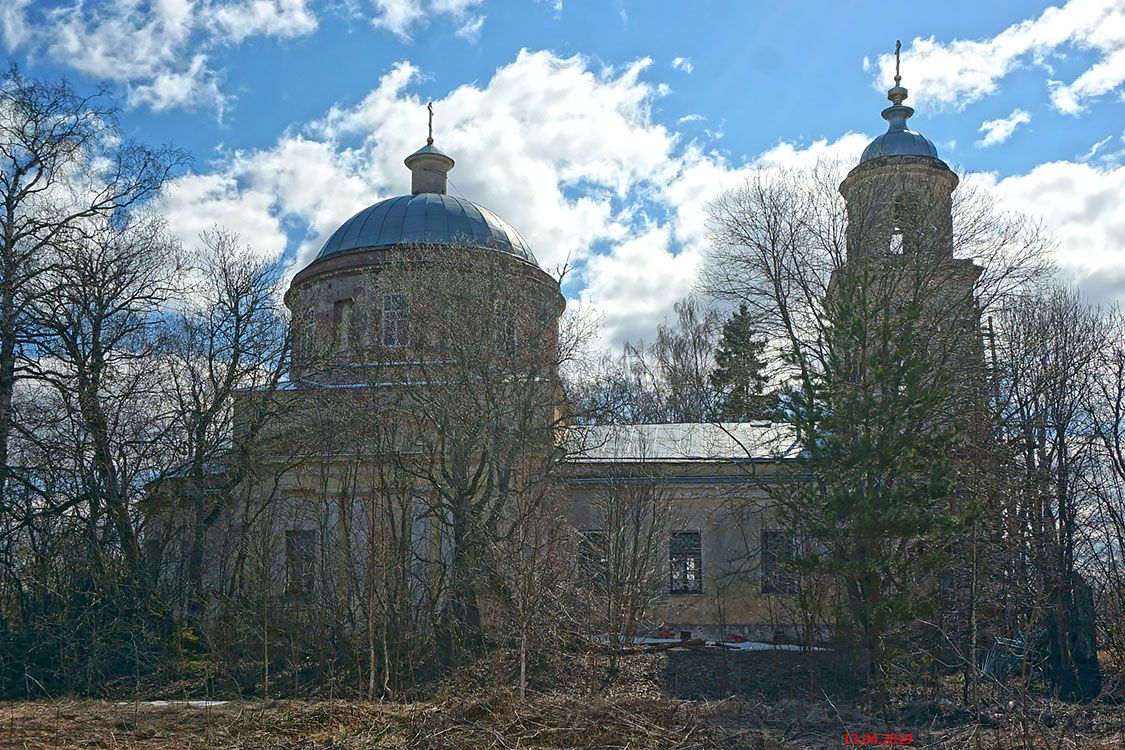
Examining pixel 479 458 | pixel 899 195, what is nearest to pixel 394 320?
pixel 479 458

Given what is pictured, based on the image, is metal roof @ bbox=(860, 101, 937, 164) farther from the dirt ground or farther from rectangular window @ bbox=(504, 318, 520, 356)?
the dirt ground

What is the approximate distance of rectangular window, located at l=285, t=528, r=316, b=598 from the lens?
57.0 ft

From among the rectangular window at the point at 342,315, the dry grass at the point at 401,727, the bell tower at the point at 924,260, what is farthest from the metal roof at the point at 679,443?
the dry grass at the point at 401,727

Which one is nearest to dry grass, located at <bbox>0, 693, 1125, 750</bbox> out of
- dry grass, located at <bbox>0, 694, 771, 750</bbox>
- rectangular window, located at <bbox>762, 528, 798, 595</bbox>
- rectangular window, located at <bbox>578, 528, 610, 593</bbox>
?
dry grass, located at <bbox>0, 694, 771, 750</bbox>

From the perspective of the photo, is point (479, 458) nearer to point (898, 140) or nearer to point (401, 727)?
point (401, 727)

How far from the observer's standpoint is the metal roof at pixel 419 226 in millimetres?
25406

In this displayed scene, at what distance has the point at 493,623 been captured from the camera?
678 inches

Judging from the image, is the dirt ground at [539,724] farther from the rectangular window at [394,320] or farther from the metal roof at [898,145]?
the metal roof at [898,145]

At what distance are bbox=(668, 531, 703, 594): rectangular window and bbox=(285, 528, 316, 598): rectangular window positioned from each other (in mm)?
7050

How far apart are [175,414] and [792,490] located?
10071mm

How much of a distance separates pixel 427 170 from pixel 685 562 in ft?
39.7

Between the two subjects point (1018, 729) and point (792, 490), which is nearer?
point (1018, 729)

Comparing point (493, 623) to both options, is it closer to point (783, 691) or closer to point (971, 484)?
point (783, 691)

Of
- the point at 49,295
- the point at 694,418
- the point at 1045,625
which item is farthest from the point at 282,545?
the point at 694,418
